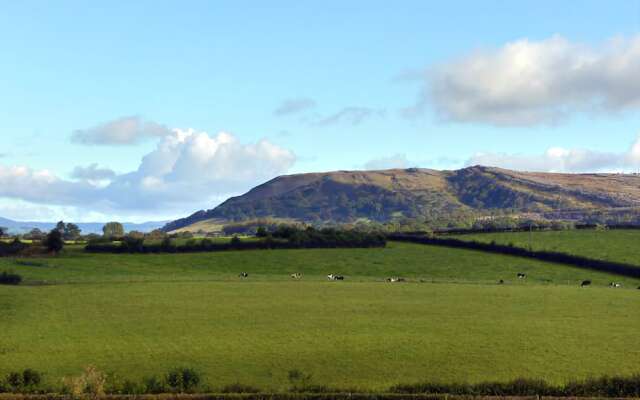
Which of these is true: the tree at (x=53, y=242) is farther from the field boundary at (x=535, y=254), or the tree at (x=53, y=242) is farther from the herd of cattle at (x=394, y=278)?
the field boundary at (x=535, y=254)

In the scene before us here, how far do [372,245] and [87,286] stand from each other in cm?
6102

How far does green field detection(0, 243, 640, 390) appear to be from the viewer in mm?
43812

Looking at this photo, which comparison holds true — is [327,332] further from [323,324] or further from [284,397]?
[284,397]

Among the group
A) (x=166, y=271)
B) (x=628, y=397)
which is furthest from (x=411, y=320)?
(x=166, y=271)

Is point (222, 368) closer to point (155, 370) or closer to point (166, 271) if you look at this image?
point (155, 370)

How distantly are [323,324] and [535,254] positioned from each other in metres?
69.5

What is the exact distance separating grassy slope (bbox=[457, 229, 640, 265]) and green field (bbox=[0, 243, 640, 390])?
29.3 feet

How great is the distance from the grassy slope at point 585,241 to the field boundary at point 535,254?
2273 millimetres

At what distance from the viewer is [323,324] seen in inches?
2328

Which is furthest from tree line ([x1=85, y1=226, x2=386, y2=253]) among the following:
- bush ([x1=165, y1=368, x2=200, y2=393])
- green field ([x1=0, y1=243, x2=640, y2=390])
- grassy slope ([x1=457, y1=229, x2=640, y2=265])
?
bush ([x1=165, y1=368, x2=200, y2=393])

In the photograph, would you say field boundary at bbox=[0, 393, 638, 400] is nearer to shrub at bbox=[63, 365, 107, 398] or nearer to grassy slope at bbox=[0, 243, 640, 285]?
shrub at bbox=[63, 365, 107, 398]

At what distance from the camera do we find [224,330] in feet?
186

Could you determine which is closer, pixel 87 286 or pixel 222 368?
pixel 222 368

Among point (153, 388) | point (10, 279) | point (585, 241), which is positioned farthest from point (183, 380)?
point (585, 241)
